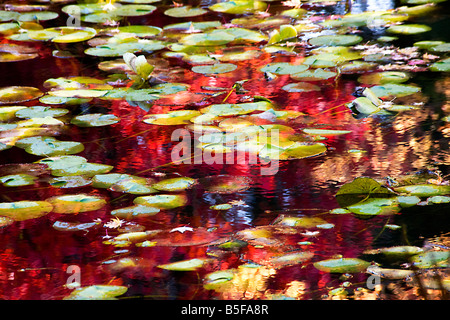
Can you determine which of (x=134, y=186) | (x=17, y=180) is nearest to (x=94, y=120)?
(x=17, y=180)

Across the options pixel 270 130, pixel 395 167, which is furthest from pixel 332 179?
pixel 270 130

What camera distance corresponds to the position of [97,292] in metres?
1.39

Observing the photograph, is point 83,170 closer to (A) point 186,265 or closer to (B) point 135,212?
(B) point 135,212

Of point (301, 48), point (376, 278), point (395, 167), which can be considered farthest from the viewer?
point (301, 48)

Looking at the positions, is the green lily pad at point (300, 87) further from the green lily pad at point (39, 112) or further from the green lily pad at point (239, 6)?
the green lily pad at point (239, 6)

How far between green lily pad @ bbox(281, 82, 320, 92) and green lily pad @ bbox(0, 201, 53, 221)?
122 cm

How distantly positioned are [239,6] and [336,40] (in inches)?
38.0

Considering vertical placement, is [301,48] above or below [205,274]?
above

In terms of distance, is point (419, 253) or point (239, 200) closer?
point (419, 253)

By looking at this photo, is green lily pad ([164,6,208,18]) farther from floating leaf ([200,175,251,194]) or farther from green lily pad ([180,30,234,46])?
floating leaf ([200,175,251,194])

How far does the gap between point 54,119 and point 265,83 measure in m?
0.91

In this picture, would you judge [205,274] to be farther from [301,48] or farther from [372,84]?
[301,48]

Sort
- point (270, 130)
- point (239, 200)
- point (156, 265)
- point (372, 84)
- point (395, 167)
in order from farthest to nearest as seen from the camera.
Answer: point (372, 84) → point (270, 130) → point (395, 167) → point (239, 200) → point (156, 265)

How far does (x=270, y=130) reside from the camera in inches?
87.6
